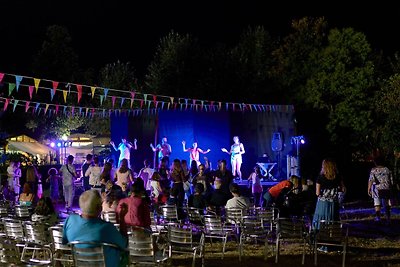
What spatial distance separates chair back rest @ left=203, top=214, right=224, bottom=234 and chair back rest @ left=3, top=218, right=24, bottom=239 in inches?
105

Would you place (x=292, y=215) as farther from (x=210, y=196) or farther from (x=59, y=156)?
(x=59, y=156)

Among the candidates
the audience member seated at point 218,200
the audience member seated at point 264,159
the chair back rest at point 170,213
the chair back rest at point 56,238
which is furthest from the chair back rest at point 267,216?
the audience member seated at point 264,159

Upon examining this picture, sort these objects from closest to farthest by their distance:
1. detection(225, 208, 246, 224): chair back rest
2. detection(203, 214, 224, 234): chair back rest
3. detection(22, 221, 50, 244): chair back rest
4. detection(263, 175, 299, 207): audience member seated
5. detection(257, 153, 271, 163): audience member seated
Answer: detection(22, 221, 50, 244): chair back rest
detection(203, 214, 224, 234): chair back rest
detection(225, 208, 246, 224): chair back rest
detection(263, 175, 299, 207): audience member seated
detection(257, 153, 271, 163): audience member seated

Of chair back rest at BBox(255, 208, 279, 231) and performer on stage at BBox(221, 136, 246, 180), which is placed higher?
performer on stage at BBox(221, 136, 246, 180)

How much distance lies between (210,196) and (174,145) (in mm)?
12712

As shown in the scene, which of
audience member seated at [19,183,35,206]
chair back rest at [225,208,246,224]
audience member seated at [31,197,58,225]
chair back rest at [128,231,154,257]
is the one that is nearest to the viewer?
chair back rest at [128,231,154,257]

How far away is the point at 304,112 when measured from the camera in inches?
1166

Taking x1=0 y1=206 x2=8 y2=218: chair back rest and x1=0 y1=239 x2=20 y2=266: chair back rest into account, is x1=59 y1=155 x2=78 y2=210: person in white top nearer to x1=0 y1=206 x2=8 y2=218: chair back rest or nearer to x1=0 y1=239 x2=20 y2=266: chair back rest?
x1=0 y1=206 x2=8 y2=218: chair back rest

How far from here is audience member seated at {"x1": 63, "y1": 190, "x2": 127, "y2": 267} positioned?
5.13 m

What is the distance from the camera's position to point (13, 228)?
802cm

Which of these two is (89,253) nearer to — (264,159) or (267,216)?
(267,216)

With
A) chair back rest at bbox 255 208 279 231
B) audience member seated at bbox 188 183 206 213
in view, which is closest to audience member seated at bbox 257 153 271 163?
audience member seated at bbox 188 183 206 213

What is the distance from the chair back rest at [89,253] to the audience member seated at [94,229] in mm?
43

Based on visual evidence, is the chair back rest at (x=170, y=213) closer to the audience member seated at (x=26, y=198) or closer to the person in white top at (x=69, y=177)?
the audience member seated at (x=26, y=198)
